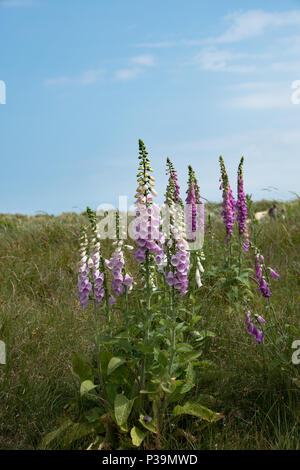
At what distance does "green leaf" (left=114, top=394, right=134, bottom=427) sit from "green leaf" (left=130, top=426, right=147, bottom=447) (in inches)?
4.1

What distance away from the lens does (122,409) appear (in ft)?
10.6

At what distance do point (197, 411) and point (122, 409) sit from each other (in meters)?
0.60

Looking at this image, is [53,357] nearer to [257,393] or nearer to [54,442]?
[54,442]

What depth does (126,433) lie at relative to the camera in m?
3.46

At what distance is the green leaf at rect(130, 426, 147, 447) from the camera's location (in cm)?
319

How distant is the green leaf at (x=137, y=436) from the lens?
10.5ft

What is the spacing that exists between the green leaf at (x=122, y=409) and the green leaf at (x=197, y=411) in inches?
16.0

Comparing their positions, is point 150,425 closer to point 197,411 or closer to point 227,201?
point 197,411

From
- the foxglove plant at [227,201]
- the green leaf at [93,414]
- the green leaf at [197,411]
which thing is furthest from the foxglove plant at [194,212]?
the green leaf at [93,414]

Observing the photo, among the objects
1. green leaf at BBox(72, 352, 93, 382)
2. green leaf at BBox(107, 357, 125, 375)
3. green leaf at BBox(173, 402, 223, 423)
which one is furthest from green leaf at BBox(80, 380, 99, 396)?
green leaf at BBox(173, 402, 223, 423)

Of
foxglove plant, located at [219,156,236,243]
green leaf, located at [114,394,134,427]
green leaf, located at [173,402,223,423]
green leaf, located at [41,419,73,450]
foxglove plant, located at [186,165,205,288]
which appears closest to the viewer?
green leaf, located at [114,394,134,427]

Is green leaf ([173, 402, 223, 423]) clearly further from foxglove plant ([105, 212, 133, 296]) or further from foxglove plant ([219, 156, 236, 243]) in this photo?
foxglove plant ([219, 156, 236, 243])
